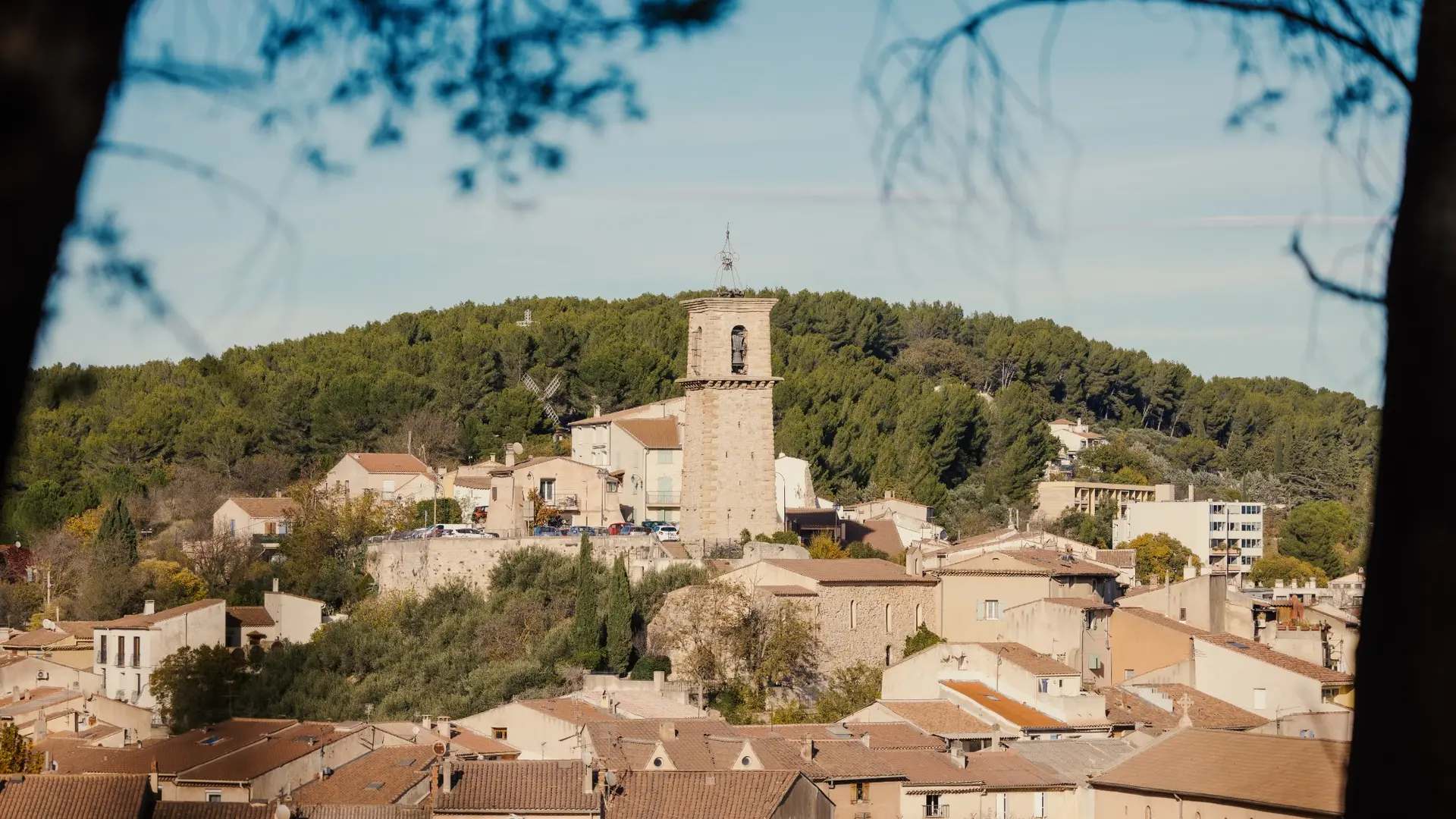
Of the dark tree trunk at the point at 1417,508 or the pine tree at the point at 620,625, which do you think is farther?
the pine tree at the point at 620,625

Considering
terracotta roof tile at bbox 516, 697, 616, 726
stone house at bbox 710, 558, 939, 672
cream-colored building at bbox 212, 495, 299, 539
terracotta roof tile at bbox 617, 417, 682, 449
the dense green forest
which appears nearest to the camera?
terracotta roof tile at bbox 516, 697, 616, 726

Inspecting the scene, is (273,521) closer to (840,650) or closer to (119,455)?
(119,455)

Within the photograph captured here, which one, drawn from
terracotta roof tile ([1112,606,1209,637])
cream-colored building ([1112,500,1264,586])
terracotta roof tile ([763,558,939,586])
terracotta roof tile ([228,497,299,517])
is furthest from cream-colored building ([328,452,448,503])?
cream-colored building ([1112,500,1264,586])

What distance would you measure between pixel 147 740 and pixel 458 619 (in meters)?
6.28

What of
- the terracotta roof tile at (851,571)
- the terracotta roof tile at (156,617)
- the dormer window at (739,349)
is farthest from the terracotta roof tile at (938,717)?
the terracotta roof tile at (156,617)

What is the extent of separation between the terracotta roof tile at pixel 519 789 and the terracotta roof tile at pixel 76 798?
3179mm

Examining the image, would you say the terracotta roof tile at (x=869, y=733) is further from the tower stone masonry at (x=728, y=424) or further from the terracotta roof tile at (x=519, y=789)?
the tower stone masonry at (x=728, y=424)

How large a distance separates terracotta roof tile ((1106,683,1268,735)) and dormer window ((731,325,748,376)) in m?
8.44

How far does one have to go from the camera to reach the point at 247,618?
36.4 metres

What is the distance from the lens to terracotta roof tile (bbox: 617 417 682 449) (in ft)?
141

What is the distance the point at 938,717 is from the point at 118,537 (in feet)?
68.2

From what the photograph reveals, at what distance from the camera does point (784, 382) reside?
5553 cm

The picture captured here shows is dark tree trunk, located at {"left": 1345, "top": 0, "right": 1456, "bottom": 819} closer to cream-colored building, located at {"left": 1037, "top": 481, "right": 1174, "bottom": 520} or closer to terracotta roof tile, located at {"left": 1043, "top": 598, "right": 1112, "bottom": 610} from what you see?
terracotta roof tile, located at {"left": 1043, "top": 598, "right": 1112, "bottom": 610}

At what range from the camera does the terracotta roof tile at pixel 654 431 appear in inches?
1692
